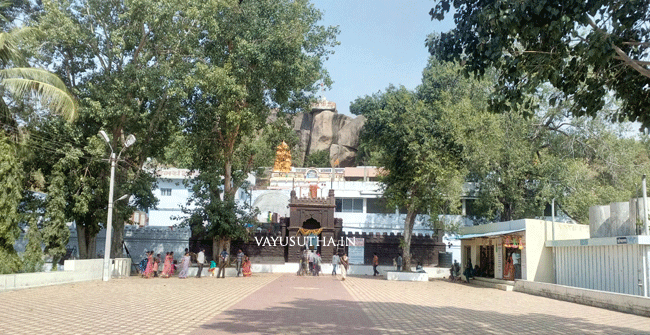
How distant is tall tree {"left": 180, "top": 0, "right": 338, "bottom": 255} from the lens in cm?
2723

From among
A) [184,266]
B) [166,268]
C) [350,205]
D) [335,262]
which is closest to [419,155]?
[335,262]

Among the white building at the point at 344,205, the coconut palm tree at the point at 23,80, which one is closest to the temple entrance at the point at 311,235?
the white building at the point at 344,205

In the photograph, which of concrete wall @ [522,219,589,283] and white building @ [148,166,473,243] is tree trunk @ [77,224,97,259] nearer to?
white building @ [148,166,473,243]

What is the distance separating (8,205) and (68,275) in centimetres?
339

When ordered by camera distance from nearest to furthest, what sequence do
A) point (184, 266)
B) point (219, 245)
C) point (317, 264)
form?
1. point (184, 266)
2. point (219, 245)
3. point (317, 264)

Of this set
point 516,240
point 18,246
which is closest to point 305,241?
point 516,240

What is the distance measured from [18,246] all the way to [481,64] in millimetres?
35789

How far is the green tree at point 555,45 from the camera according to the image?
806 centimetres

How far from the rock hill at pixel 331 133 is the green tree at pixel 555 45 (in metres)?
58.2

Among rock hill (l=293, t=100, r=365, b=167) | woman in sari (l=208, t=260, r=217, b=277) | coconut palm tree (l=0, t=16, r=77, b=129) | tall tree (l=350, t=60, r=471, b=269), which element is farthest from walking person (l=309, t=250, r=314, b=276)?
rock hill (l=293, t=100, r=365, b=167)

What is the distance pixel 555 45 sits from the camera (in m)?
8.69

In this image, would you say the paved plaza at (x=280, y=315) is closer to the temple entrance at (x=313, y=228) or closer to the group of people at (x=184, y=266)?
the group of people at (x=184, y=266)

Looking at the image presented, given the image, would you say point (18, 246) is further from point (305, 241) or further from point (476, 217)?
point (476, 217)

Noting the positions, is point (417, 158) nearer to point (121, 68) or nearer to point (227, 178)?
point (227, 178)
